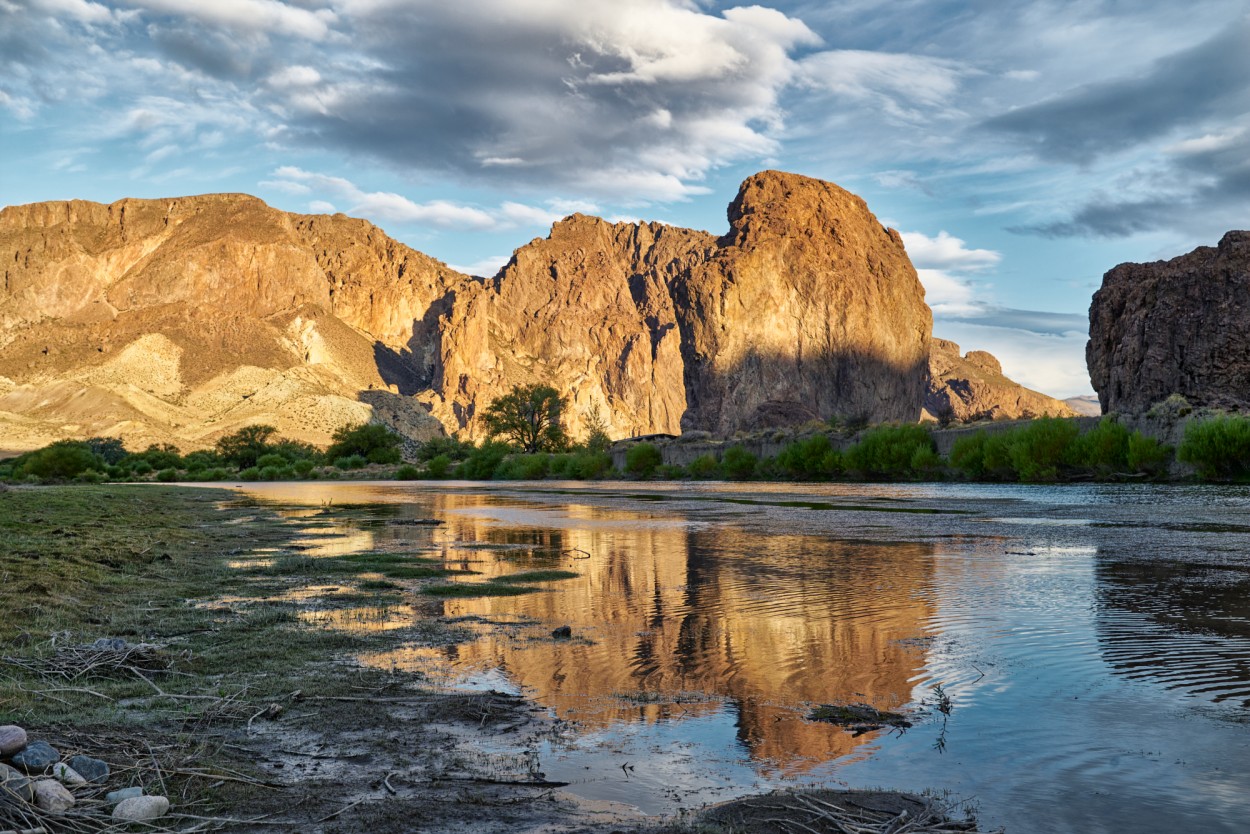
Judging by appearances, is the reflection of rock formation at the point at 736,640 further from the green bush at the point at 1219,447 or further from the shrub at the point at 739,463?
the shrub at the point at 739,463

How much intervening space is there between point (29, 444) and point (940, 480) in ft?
399

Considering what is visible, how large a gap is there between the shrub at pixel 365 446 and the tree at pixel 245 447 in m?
9.71

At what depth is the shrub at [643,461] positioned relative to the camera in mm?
74688

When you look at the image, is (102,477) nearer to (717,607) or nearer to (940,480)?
(940,480)

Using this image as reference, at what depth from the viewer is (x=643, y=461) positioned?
2945 inches

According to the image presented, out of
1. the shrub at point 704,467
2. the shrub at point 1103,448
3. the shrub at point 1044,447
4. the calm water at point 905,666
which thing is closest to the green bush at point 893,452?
the shrub at point 1044,447

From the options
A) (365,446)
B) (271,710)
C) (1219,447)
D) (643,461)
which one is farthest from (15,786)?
(365,446)

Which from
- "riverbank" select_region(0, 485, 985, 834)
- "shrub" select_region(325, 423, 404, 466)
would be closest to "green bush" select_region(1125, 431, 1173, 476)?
"riverbank" select_region(0, 485, 985, 834)

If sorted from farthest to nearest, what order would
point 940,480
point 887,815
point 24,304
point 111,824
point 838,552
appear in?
1. point 24,304
2. point 940,480
3. point 838,552
4. point 887,815
5. point 111,824

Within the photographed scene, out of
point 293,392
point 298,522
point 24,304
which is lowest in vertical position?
point 298,522

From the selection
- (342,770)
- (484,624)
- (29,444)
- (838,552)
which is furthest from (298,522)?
(29,444)

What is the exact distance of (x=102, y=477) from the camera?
7150 centimetres

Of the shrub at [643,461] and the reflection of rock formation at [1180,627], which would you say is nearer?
the reflection of rock formation at [1180,627]

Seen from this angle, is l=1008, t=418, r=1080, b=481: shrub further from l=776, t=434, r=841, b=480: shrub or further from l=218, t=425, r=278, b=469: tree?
l=218, t=425, r=278, b=469: tree
